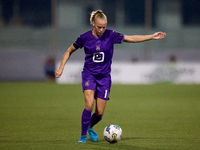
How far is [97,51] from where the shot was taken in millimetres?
5535

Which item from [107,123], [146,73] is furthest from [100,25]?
[146,73]

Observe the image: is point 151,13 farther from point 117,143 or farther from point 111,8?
point 117,143

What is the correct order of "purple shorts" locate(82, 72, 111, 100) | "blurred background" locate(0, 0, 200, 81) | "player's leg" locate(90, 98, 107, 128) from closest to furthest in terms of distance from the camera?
1. "purple shorts" locate(82, 72, 111, 100)
2. "player's leg" locate(90, 98, 107, 128)
3. "blurred background" locate(0, 0, 200, 81)

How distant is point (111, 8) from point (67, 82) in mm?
10992

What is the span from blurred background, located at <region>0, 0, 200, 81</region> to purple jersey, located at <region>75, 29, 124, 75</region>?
71.1ft

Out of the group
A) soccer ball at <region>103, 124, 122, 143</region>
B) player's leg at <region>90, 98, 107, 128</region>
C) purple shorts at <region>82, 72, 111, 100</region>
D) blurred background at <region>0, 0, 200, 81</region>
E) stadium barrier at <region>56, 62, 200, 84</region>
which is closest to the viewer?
soccer ball at <region>103, 124, 122, 143</region>

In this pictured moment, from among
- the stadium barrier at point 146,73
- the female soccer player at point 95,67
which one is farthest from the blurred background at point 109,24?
the female soccer player at point 95,67

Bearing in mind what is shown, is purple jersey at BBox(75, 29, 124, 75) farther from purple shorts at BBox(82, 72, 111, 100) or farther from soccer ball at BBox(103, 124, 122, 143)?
soccer ball at BBox(103, 124, 122, 143)

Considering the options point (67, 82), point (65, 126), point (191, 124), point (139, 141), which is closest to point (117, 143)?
point (139, 141)

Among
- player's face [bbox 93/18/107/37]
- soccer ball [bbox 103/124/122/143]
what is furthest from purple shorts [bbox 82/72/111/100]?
player's face [bbox 93/18/107/37]

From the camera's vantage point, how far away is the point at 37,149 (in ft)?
16.5

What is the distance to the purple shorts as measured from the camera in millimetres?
5559

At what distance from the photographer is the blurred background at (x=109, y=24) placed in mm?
27641

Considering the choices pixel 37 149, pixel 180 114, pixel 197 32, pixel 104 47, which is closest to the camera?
pixel 37 149
